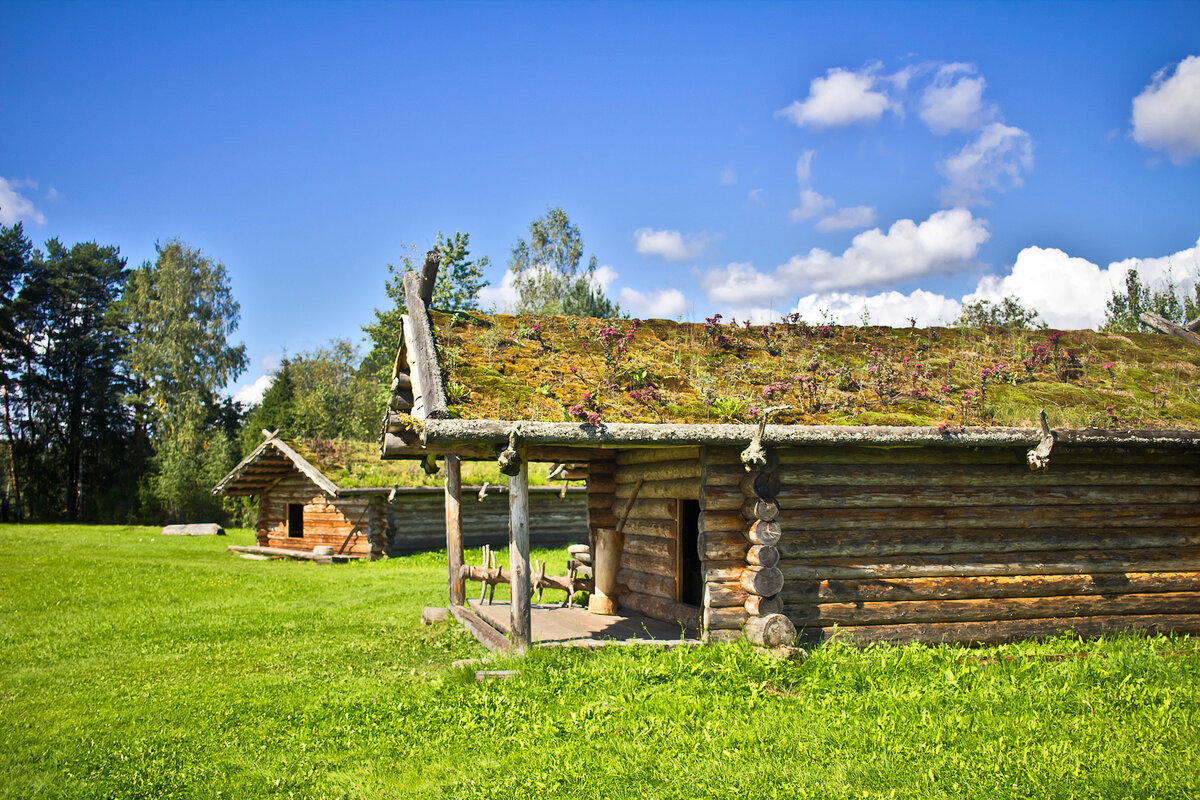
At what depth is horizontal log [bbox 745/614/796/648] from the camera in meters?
8.38

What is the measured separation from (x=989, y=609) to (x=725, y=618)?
3.39 metres

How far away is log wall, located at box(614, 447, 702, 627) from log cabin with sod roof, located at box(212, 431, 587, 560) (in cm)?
1151

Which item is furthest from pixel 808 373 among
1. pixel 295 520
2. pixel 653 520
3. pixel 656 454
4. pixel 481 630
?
pixel 295 520

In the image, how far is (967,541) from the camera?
959cm

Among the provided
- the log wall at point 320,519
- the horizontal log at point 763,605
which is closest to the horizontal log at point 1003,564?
the horizontal log at point 763,605

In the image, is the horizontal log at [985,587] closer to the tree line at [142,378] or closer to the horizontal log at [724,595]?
the horizontal log at [724,595]

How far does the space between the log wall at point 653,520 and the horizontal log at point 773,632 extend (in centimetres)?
150

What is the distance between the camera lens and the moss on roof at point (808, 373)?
909 cm

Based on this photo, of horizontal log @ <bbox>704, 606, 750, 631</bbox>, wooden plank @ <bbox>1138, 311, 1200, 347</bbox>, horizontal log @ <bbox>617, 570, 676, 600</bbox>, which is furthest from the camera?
horizontal log @ <bbox>617, 570, 676, 600</bbox>

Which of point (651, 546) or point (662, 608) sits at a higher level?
point (651, 546)

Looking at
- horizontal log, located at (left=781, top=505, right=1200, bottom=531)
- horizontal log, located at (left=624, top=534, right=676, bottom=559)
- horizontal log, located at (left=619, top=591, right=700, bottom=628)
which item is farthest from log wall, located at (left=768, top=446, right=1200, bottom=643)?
horizontal log, located at (left=624, top=534, right=676, bottom=559)

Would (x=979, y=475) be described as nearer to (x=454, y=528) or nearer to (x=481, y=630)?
(x=481, y=630)

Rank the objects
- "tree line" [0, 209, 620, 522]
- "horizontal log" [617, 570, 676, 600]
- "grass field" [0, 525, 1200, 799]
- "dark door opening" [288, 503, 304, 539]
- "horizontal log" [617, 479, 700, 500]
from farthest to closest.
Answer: "tree line" [0, 209, 620, 522] < "dark door opening" [288, 503, 304, 539] < "horizontal log" [617, 570, 676, 600] < "horizontal log" [617, 479, 700, 500] < "grass field" [0, 525, 1200, 799]

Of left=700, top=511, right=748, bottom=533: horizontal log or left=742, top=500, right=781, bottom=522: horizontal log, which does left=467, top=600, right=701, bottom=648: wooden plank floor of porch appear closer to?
left=700, top=511, right=748, bottom=533: horizontal log
